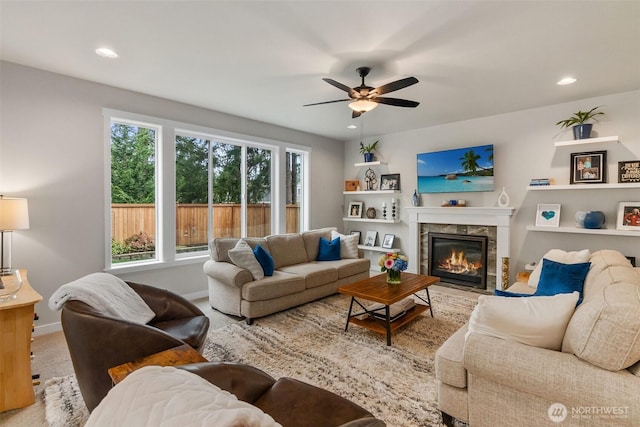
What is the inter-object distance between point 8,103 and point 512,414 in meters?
4.67

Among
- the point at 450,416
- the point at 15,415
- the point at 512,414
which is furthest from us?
the point at 15,415

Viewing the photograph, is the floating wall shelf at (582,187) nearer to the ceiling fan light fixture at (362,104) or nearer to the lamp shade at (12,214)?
the ceiling fan light fixture at (362,104)

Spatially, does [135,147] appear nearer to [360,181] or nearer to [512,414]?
[360,181]

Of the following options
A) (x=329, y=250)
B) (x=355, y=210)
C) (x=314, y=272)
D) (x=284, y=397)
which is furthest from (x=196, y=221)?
(x=284, y=397)

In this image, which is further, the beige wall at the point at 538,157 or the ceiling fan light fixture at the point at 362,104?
the beige wall at the point at 538,157

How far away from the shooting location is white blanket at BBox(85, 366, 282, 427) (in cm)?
67

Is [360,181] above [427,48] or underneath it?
underneath

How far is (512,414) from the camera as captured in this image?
1.54 meters

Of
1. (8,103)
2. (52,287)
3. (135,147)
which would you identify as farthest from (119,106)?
(52,287)

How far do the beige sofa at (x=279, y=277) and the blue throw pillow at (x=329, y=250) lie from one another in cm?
8

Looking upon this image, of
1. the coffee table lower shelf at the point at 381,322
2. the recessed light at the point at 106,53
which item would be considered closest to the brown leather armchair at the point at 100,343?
the coffee table lower shelf at the point at 381,322

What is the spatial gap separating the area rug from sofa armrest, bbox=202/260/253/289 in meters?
0.46

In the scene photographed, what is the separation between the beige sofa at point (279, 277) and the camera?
3.37m

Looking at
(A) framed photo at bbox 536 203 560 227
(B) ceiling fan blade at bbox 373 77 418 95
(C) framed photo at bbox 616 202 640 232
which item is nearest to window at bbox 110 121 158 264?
(B) ceiling fan blade at bbox 373 77 418 95
